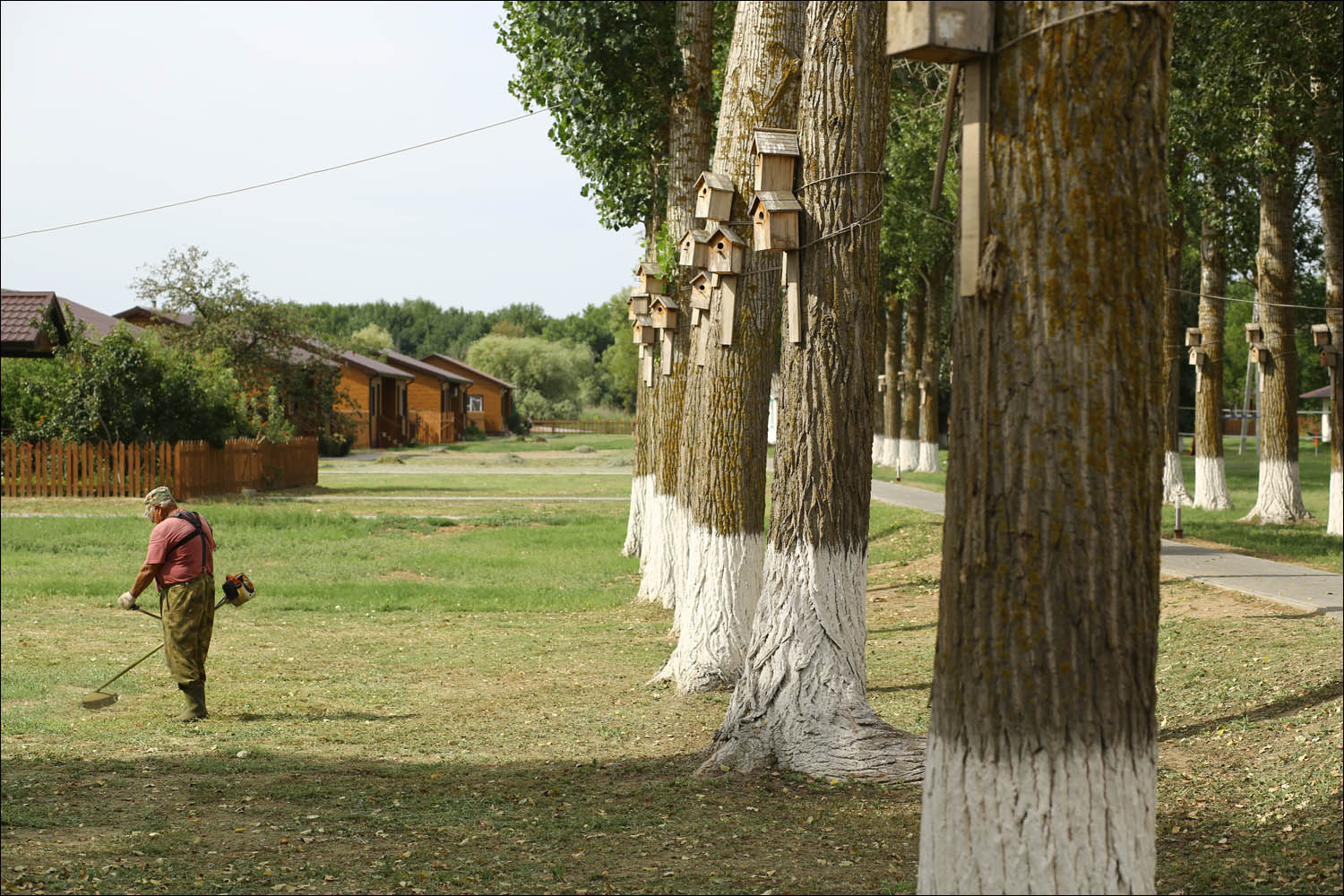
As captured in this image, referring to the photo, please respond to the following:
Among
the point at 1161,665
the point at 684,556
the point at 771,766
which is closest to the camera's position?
the point at 771,766

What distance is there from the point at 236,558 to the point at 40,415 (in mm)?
12307

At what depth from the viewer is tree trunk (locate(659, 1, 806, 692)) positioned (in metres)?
9.59

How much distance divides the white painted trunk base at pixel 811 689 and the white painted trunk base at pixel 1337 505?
Answer: 12.8 metres

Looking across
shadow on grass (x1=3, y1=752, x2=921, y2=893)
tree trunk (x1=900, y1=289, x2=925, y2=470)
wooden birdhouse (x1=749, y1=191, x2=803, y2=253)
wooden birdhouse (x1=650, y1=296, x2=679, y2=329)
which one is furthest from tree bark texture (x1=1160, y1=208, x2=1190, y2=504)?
shadow on grass (x1=3, y1=752, x2=921, y2=893)

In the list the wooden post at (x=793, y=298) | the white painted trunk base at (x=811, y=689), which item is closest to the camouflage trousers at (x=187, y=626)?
the white painted trunk base at (x=811, y=689)

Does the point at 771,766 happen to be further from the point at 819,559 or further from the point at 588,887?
the point at 588,887

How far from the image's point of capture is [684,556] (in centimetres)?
1173

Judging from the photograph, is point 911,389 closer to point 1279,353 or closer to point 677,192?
point 1279,353

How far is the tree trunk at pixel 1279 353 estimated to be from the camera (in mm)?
19844

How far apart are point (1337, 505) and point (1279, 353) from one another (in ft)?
10.5

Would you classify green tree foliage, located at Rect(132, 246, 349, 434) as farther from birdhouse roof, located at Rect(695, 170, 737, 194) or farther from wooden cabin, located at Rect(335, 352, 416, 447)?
birdhouse roof, located at Rect(695, 170, 737, 194)

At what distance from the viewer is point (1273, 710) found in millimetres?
7898

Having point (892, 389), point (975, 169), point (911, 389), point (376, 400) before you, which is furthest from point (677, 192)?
point (376, 400)

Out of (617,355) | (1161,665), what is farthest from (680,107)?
(617,355)
